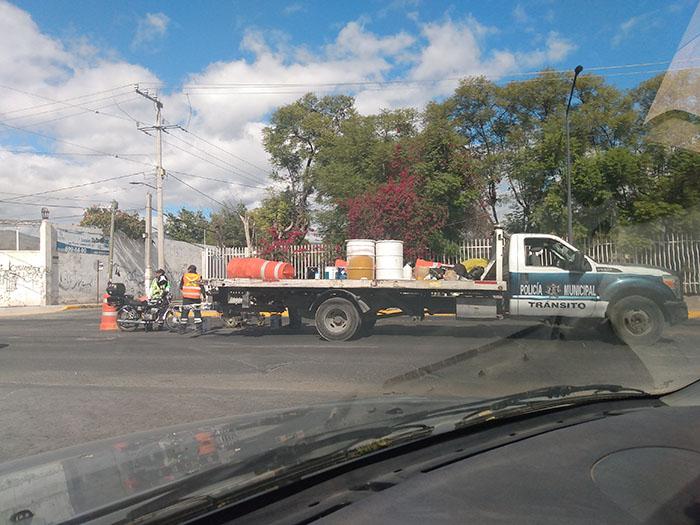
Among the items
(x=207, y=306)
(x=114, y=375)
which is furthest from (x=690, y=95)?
(x=207, y=306)

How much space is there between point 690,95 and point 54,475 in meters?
5.86

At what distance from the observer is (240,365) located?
9766 millimetres

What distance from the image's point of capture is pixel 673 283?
10.8 m

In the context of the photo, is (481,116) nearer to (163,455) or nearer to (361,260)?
(361,260)

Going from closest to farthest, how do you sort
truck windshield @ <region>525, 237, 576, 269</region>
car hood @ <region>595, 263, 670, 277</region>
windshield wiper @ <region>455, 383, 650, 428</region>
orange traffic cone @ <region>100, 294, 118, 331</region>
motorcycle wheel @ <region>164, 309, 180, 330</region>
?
windshield wiper @ <region>455, 383, 650, 428</region> < car hood @ <region>595, 263, 670, 277</region> < truck windshield @ <region>525, 237, 576, 269</region> < motorcycle wheel @ <region>164, 309, 180, 330</region> < orange traffic cone @ <region>100, 294, 118, 331</region>

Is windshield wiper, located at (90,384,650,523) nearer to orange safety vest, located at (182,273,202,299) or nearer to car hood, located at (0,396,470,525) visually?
car hood, located at (0,396,470,525)

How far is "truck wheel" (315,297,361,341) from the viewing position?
12.5 meters

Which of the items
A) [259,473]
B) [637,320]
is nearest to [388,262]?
[637,320]

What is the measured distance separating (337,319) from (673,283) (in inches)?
256

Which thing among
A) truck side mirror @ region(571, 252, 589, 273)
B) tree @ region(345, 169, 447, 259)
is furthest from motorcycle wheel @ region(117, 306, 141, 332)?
truck side mirror @ region(571, 252, 589, 273)

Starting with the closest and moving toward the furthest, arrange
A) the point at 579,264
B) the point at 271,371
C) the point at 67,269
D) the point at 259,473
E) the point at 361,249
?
the point at 259,473, the point at 271,371, the point at 579,264, the point at 361,249, the point at 67,269

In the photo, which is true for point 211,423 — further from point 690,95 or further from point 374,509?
point 690,95

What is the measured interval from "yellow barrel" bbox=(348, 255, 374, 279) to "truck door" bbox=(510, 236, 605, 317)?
2895mm

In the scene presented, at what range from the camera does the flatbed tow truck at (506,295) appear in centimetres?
1072
